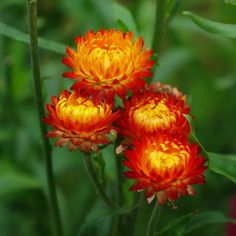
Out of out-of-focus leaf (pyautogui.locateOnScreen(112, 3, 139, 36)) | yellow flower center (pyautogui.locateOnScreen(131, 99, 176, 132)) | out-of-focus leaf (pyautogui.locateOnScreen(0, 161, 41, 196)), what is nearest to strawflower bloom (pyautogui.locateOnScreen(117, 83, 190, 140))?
yellow flower center (pyautogui.locateOnScreen(131, 99, 176, 132))

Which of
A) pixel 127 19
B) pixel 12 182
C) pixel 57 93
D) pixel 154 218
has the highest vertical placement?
pixel 127 19

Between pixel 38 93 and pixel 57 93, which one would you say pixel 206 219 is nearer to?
pixel 38 93

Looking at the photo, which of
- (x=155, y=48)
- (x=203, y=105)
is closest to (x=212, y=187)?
(x=203, y=105)

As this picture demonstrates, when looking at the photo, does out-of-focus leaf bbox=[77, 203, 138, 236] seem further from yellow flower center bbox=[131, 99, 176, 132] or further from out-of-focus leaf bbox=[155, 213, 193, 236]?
yellow flower center bbox=[131, 99, 176, 132]

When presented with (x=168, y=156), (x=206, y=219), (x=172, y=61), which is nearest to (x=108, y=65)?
(x=168, y=156)

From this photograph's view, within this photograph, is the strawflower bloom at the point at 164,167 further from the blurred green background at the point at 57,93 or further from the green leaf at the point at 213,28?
the blurred green background at the point at 57,93

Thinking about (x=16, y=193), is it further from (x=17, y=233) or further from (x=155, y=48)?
(x=155, y=48)
